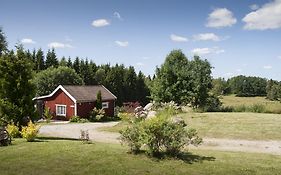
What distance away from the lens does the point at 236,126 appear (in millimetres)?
27469

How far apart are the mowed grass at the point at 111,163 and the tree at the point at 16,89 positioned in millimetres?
6782

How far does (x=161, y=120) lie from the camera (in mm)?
14672

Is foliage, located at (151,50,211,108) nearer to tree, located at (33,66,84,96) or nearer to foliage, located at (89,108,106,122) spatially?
foliage, located at (89,108,106,122)

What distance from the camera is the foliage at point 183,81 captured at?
4530cm

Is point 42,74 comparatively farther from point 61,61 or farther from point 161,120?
point 161,120

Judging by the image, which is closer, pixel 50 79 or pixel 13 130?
pixel 13 130

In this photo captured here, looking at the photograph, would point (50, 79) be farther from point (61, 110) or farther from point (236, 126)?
point (236, 126)

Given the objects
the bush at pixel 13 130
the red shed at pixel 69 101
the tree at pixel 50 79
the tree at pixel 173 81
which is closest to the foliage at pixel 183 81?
the tree at pixel 173 81

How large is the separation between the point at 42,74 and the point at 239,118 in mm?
43718

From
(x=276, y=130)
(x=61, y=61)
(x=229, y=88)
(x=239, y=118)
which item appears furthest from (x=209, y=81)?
(x=229, y=88)

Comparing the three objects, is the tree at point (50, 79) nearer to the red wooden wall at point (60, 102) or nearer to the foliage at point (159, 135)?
the red wooden wall at point (60, 102)

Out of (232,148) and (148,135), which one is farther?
(232,148)

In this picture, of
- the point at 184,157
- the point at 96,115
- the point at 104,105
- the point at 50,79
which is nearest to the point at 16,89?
the point at 184,157

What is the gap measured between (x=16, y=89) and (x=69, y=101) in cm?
2170
